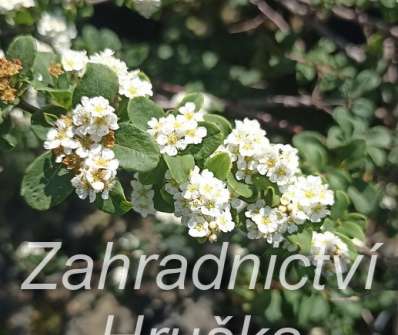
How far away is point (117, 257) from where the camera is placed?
8.79 feet

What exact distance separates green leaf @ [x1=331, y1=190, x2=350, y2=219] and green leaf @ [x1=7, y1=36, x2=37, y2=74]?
2.76 feet

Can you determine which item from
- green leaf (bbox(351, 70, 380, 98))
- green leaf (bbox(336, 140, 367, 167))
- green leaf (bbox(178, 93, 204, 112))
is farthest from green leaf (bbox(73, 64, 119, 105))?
green leaf (bbox(351, 70, 380, 98))

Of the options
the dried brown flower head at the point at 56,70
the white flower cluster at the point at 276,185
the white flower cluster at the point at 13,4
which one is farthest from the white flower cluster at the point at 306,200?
the white flower cluster at the point at 13,4

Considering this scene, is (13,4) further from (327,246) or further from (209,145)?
(327,246)

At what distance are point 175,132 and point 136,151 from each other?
0.11m

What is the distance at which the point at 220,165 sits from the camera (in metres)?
1.57

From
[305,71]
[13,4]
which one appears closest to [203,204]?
[13,4]

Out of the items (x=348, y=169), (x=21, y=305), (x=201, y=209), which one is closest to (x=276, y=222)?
(x=201, y=209)

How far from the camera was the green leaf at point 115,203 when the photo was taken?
1.55 metres

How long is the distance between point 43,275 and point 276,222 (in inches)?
51.5

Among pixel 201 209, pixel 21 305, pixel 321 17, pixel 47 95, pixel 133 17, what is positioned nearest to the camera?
pixel 201 209

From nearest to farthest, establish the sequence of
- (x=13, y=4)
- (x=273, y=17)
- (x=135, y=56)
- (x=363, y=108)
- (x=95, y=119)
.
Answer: (x=95, y=119), (x=13, y=4), (x=363, y=108), (x=135, y=56), (x=273, y=17)

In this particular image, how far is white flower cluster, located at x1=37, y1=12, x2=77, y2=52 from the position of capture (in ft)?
7.13

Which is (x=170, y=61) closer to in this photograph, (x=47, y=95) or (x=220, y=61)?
(x=220, y=61)
